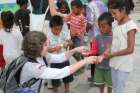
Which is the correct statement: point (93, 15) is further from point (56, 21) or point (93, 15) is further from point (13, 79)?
point (13, 79)

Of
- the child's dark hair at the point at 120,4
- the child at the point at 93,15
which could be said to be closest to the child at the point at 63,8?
the child at the point at 93,15

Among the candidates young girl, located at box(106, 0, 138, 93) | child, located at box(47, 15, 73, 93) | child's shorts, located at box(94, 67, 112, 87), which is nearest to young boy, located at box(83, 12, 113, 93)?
child's shorts, located at box(94, 67, 112, 87)

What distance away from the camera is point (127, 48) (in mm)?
3727

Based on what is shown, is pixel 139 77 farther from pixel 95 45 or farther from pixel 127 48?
pixel 127 48

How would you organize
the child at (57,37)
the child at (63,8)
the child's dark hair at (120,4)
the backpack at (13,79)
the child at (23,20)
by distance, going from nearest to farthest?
the backpack at (13,79)
the child's dark hair at (120,4)
the child at (57,37)
the child at (23,20)
the child at (63,8)

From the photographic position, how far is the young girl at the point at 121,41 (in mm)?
3686

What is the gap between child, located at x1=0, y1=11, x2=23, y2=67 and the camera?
4.56m

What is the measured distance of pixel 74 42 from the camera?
5.84 m

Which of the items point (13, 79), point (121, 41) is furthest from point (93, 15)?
point (13, 79)

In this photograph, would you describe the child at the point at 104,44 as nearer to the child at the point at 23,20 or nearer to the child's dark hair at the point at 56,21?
the child's dark hair at the point at 56,21

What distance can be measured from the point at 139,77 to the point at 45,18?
6.63ft

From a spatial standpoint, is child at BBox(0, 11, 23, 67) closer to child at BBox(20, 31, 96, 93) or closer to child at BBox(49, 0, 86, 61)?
child at BBox(49, 0, 86, 61)

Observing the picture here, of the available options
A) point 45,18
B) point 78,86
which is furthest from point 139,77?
point 45,18

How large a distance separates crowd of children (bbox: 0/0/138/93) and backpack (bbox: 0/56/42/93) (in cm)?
4
